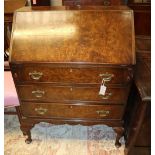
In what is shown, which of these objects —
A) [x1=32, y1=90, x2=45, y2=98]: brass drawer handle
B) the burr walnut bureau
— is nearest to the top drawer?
the burr walnut bureau

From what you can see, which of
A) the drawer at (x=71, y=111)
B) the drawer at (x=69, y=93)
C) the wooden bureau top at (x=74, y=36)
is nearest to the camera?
the wooden bureau top at (x=74, y=36)

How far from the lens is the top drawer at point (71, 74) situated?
1.51 meters

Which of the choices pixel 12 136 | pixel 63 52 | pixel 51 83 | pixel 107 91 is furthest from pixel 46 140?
pixel 63 52

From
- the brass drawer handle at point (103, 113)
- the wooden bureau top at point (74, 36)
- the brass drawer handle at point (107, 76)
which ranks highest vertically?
the wooden bureau top at point (74, 36)

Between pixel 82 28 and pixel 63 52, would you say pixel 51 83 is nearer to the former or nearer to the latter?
pixel 63 52

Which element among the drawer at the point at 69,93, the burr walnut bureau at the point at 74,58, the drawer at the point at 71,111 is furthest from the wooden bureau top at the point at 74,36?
the drawer at the point at 71,111

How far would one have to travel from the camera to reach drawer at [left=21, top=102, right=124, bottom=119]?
68.6 inches

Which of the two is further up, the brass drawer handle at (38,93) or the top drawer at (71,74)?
the top drawer at (71,74)

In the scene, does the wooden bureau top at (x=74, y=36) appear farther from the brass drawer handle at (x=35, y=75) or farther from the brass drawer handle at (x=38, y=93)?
the brass drawer handle at (x=38, y=93)

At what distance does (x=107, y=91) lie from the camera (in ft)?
5.34

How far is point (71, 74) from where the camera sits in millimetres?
1559

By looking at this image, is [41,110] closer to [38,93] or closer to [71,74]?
[38,93]

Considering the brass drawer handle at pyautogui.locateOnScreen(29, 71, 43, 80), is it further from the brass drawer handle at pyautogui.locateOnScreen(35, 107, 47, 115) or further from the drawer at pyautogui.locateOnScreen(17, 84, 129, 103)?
the brass drawer handle at pyautogui.locateOnScreen(35, 107, 47, 115)

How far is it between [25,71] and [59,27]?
1.44 ft
